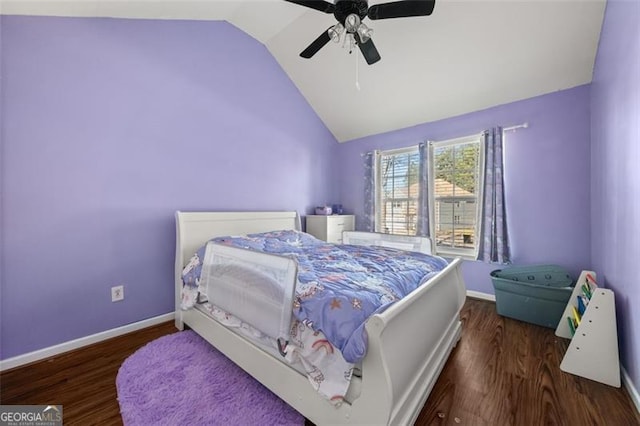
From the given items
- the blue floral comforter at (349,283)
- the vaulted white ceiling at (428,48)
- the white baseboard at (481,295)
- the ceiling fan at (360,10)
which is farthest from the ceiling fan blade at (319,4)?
the white baseboard at (481,295)

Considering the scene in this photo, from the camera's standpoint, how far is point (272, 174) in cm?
334

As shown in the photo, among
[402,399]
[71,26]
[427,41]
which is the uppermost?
[427,41]

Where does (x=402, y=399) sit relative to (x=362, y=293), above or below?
below

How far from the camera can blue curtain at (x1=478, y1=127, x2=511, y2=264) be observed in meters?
2.82

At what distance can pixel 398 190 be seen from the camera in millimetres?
3842

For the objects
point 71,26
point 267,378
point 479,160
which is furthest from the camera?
point 479,160

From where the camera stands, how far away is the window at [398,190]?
3678mm

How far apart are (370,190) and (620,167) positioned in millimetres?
2599

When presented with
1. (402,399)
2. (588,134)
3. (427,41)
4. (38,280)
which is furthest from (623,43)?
(38,280)

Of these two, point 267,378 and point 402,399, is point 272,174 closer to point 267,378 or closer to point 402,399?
point 267,378

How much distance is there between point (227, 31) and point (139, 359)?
3.34 metres

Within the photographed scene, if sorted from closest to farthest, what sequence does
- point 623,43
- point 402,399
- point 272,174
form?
point 402,399, point 623,43, point 272,174

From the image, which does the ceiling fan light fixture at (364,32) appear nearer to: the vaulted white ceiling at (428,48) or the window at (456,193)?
the vaulted white ceiling at (428,48)

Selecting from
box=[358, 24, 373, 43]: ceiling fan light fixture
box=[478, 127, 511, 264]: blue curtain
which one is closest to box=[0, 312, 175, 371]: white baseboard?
box=[358, 24, 373, 43]: ceiling fan light fixture
